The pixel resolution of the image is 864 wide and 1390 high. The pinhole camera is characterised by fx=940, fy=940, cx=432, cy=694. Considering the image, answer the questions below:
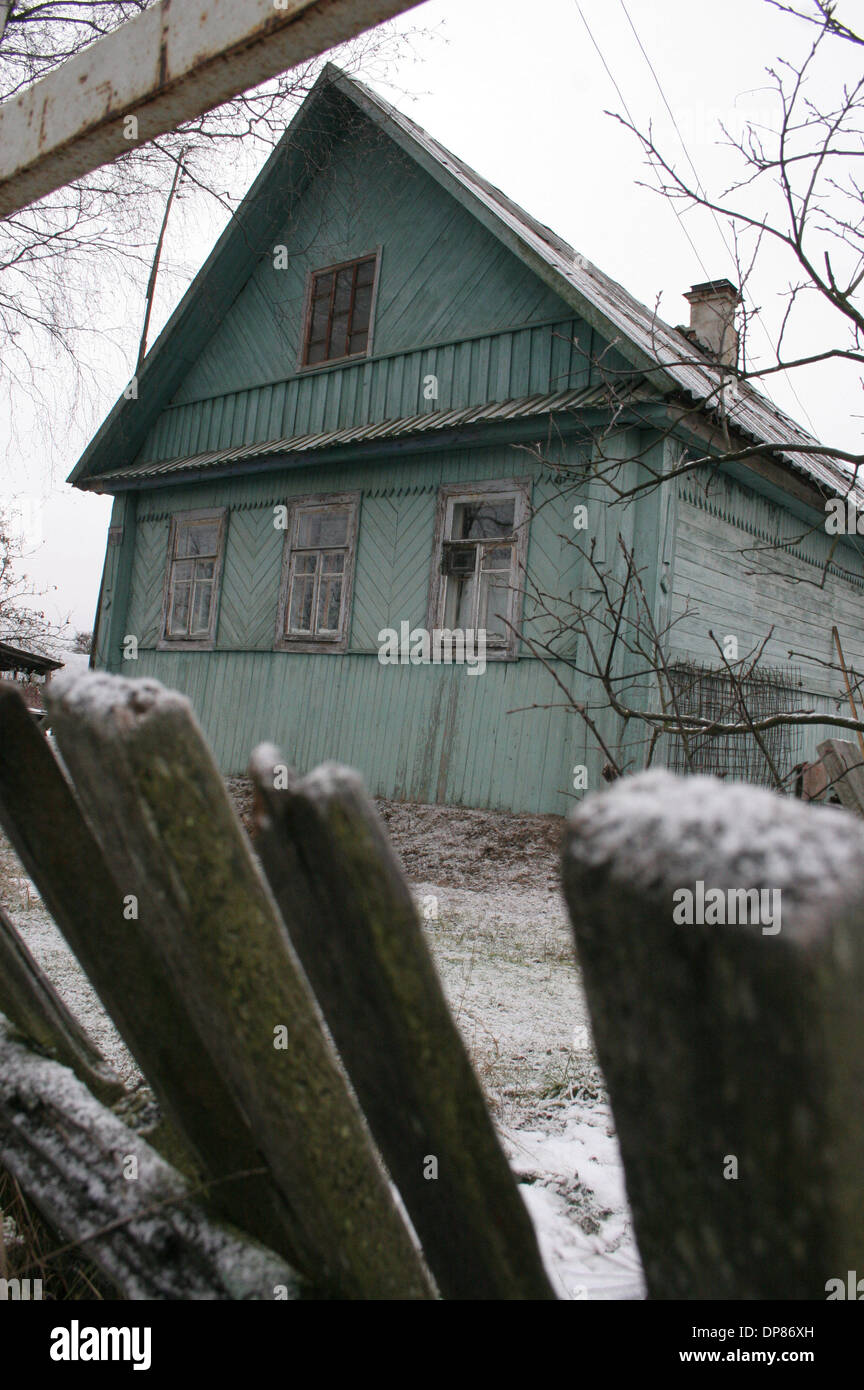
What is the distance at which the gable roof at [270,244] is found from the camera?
7824 millimetres

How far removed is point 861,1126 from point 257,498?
10643mm

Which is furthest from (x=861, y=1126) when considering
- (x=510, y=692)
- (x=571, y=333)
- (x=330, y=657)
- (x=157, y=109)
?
(x=330, y=657)

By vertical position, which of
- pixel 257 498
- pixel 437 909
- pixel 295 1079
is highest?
pixel 257 498

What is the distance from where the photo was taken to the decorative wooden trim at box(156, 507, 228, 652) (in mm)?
10758

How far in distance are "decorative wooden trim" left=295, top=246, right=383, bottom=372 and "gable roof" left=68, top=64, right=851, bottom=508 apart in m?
0.76

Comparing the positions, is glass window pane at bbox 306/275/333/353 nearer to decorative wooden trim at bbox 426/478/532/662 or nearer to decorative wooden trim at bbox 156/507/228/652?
decorative wooden trim at bbox 156/507/228/652

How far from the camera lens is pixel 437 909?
217 inches

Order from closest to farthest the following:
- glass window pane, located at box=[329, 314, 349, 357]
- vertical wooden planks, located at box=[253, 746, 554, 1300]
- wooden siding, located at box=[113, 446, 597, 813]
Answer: vertical wooden planks, located at box=[253, 746, 554, 1300] → wooden siding, located at box=[113, 446, 597, 813] → glass window pane, located at box=[329, 314, 349, 357]

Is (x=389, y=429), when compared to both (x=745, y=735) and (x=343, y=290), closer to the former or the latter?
(x=343, y=290)

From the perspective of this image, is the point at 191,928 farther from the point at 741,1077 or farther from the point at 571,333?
the point at 571,333

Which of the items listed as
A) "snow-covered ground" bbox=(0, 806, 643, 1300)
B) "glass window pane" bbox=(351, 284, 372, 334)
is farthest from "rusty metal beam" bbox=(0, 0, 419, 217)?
"glass window pane" bbox=(351, 284, 372, 334)

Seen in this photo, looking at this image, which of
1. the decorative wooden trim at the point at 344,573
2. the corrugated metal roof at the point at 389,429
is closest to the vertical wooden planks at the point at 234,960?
the corrugated metal roof at the point at 389,429

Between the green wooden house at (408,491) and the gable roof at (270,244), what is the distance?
4 centimetres

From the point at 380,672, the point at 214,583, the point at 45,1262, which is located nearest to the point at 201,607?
the point at 214,583
